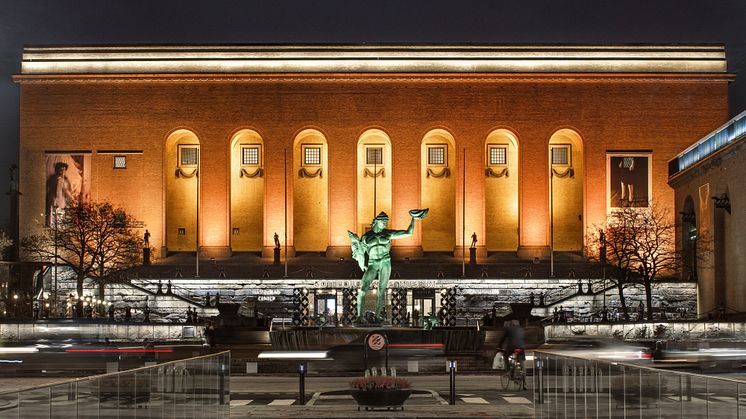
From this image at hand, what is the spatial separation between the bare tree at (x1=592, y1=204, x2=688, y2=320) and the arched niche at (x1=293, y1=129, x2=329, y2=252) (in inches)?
649

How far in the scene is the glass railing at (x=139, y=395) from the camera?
9.15 metres

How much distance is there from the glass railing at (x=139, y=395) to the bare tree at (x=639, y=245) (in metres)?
39.7

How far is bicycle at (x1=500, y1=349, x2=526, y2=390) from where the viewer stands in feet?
85.1

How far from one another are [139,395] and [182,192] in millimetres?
59031

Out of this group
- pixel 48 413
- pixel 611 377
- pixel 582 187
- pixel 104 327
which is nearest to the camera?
pixel 48 413

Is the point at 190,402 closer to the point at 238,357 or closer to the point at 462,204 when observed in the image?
the point at 238,357

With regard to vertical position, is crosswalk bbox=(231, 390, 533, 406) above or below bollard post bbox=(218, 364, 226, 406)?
below

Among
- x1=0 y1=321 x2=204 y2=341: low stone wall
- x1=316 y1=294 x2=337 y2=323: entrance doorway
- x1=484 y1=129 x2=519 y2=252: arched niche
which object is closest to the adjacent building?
x1=484 y1=129 x2=519 y2=252: arched niche

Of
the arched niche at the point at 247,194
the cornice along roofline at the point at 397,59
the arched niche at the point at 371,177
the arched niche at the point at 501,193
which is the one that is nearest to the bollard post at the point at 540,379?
the cornice along roofline at the point at 397,59

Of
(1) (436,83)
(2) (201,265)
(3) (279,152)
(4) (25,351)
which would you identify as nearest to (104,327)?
(4) (25,351)

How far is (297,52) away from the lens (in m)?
68.4

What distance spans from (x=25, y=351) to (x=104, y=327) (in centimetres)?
876

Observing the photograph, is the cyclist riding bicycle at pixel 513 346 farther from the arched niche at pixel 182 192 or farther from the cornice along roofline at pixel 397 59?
the arched niche at pixel 182 192

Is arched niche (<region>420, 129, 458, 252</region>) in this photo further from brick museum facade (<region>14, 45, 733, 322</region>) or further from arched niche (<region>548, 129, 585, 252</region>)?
arched niche (<region>548, 129, 585, 252</region>)
